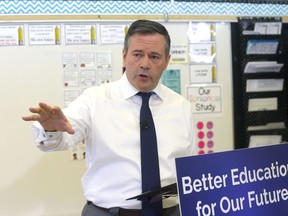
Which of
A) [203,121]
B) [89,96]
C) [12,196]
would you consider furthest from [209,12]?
[12,196]

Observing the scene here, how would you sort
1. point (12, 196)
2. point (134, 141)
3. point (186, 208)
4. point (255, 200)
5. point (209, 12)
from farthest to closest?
point (209, 12) < point (12, 196) < point (134, 141) < point (255, 200) < point (186, 208)

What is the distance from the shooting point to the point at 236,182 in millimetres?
1019

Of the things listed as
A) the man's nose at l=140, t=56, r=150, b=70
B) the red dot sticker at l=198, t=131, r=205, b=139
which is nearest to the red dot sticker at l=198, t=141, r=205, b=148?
the red dot sticker at l=198, t=131, r=205, b=139

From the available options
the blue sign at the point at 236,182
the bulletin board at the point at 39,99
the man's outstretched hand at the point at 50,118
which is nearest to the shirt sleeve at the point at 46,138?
the man's outstretched hand at the point at 50,118

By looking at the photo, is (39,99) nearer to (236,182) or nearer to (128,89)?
(128,89)

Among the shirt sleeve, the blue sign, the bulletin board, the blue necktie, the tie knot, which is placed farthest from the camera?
the bulletin board

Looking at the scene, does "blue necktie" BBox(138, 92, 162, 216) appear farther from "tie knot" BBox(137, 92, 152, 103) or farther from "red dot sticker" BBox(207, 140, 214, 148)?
"red dot sticker" BBox(207, 140, 214, 148)

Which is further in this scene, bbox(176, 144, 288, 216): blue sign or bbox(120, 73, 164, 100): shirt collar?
bbox(120, 73, 164, 100): shirt collar

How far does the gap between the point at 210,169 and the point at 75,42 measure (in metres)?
1.10

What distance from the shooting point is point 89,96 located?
138 centimetres

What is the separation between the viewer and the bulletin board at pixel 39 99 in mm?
1683

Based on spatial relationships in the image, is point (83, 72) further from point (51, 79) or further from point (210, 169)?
point (210, 169)

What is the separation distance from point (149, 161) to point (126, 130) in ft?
0.51

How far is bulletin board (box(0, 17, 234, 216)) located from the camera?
168cm
